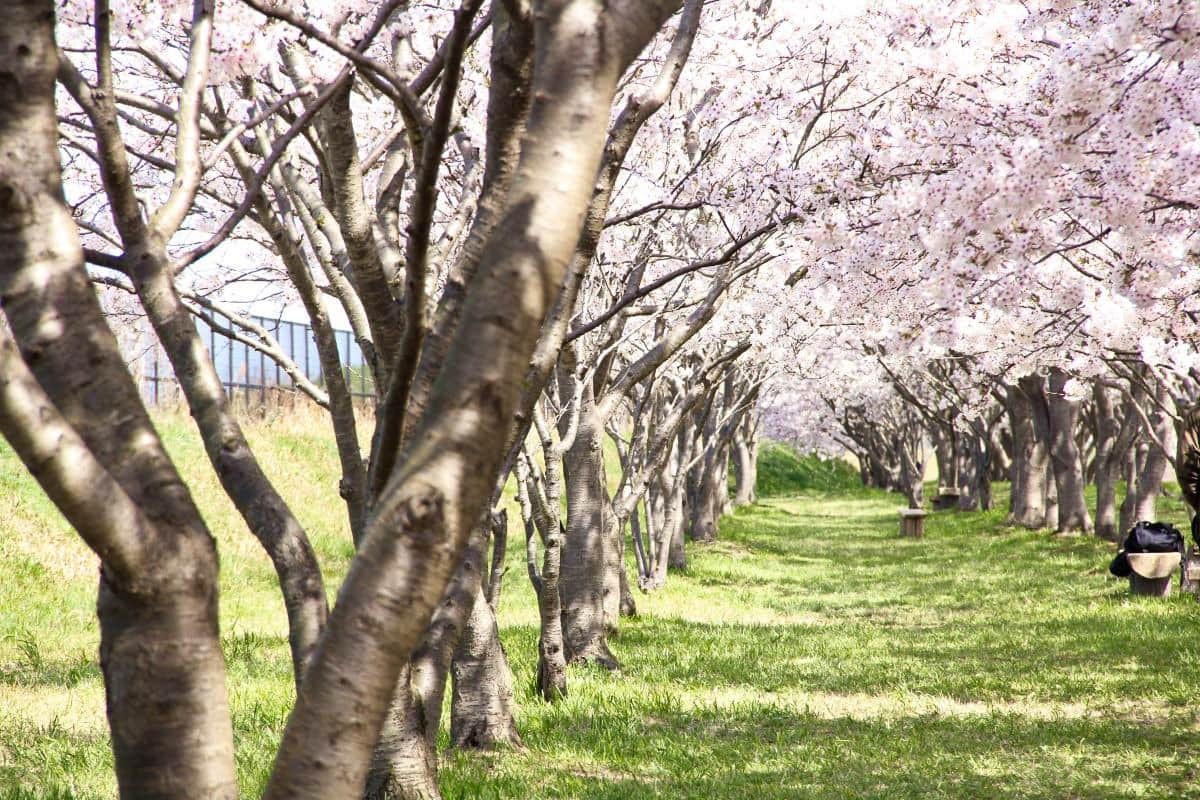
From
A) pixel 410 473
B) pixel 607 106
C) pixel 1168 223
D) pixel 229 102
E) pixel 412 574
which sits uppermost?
pixel 229 102

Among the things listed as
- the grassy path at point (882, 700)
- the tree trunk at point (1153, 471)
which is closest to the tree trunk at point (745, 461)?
the tree trunk at point (1153, 471)

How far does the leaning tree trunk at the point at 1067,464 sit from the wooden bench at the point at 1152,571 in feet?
27.7

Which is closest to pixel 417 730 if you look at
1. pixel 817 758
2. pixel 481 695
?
pixel 481 695

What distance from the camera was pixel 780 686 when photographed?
9461mm

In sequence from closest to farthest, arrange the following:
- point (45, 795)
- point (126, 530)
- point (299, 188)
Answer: point (126, 530) < point (299, 188) < point (45, 795)

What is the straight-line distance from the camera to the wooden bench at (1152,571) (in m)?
14.0

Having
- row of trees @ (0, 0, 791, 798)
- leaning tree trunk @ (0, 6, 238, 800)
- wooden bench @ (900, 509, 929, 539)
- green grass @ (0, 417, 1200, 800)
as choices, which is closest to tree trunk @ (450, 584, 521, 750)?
green grass @ (0, 417, 1200, 800)

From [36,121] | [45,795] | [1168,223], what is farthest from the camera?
[1168,223]

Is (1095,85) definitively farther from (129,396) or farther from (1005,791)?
(129,396)

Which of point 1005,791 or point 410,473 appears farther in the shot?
point 1005,791

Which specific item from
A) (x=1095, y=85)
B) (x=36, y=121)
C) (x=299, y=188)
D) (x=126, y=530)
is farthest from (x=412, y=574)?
(x=1095, y=85)

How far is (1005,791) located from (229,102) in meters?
7.55

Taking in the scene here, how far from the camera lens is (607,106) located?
6.69 ft

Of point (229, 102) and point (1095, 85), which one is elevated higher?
point (229, 102)
